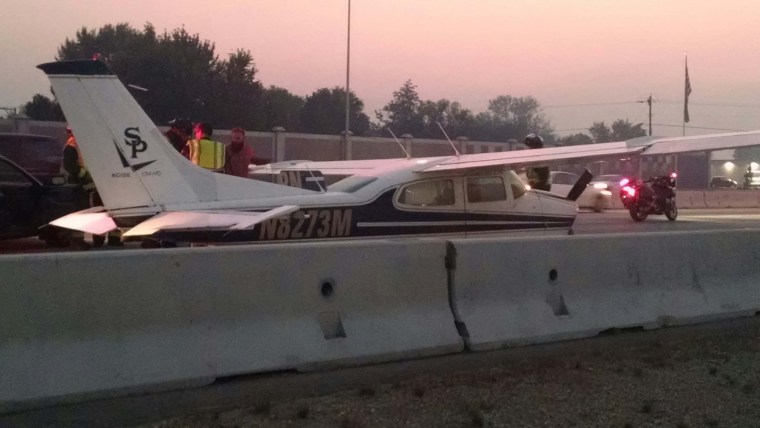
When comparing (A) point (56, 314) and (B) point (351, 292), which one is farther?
(B) point (351, 292)

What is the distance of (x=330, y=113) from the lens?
7238 cm

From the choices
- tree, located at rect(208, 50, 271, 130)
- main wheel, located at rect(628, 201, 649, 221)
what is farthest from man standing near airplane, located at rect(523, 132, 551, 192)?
tree, located at rect(208, 50, 271, 130)

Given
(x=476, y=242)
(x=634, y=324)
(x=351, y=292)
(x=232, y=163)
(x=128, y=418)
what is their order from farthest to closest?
(x=232, y=163), (x=634, y=324), (x=476, y=242), (x=351, y=292), (x=128, y=418)

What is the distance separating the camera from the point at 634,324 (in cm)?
777

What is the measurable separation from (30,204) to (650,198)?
54.1 feet

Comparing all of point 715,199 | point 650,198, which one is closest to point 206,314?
point 650,198

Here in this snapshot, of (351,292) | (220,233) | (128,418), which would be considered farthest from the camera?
(220,233)

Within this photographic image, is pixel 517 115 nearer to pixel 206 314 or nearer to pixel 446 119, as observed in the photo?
pixel 446 119

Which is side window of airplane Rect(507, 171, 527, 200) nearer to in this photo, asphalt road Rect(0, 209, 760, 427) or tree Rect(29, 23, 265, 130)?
asphalt road Rect(0, 209, 760, 427)

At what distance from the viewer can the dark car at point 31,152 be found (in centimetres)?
1927

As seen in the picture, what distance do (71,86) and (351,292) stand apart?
5557mm

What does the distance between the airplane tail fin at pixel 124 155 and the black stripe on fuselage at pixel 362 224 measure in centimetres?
A: 47

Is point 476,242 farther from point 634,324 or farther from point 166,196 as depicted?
point 166,196

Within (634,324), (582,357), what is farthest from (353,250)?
(634,324)
